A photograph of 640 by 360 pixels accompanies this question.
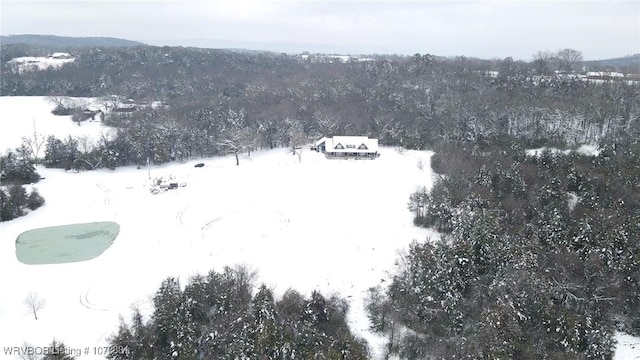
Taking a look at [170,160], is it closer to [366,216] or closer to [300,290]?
[366,216]

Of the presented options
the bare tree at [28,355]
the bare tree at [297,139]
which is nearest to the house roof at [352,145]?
the bare tree at [297,139]

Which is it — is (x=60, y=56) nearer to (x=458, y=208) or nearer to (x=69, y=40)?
(x=69, y=40)

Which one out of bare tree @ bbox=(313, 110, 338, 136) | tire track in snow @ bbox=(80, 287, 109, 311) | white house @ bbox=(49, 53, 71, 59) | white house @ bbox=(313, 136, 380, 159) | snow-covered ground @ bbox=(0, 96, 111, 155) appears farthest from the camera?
white house @ bbox=(49, 53, 71, 59)

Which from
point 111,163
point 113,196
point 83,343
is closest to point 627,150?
point 83,343

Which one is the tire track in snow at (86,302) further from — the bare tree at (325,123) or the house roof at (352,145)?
the bare tree at (325,123)

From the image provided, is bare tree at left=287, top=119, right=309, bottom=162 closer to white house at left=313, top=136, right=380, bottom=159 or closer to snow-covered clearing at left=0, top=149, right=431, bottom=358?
white house at left=313, top=136, right=380, bottom=159

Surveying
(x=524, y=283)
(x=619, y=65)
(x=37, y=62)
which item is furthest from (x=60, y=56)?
(x=619, y=65)

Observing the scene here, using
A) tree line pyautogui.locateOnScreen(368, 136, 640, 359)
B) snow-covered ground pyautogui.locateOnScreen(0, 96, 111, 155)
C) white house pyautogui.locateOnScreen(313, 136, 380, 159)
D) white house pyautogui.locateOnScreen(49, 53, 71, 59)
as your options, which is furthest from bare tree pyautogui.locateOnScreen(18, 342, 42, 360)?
white house pyautogui.locateOnScreen(49, 53, 71, 59)
